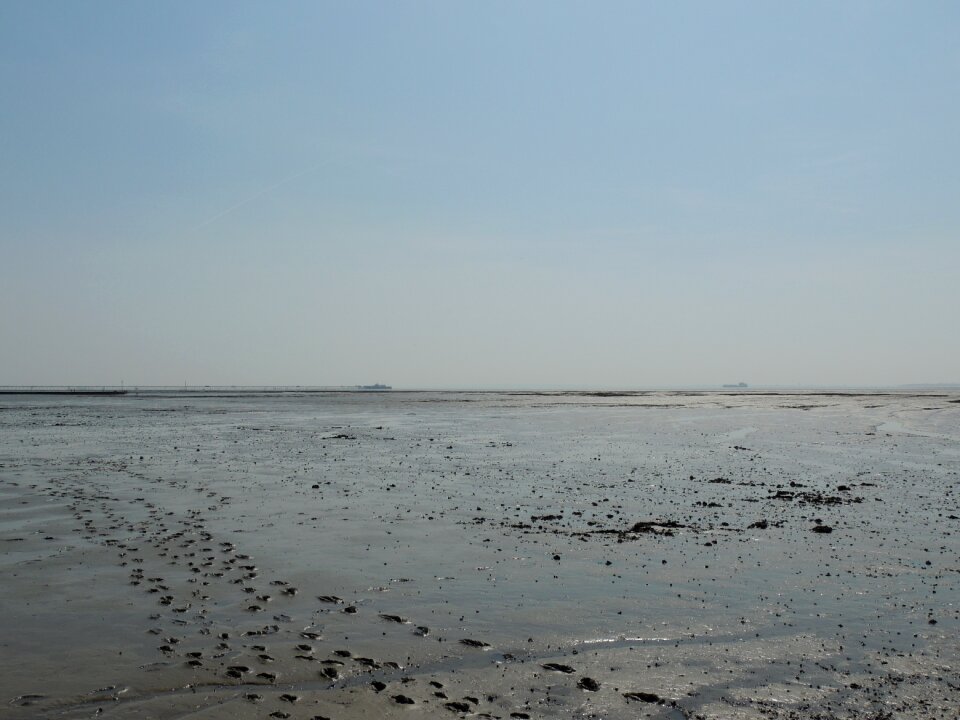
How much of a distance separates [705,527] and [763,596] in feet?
19.3

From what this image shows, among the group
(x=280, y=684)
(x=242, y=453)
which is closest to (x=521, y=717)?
(x=280, y=684)

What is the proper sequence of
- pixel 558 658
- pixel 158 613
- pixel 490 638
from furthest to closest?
pixel 158 613, pixel 490 638, pixel 558 658

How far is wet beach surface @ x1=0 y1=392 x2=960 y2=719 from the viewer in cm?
812

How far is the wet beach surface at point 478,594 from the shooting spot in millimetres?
8117

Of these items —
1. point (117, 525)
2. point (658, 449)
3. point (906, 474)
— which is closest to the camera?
point (117, 525)

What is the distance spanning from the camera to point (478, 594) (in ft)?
39.7

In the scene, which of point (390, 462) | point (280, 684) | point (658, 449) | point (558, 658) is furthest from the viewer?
point (658, 449)

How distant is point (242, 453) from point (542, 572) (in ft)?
83.6

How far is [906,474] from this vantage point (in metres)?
27.2

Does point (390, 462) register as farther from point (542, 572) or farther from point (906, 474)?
point (906, 474)

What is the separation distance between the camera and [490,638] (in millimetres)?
9930

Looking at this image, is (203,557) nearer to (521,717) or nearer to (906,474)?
(521,717)

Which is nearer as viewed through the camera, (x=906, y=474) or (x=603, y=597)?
(x=603, y=597)

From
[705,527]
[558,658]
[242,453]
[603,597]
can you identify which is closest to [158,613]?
[558,658]
